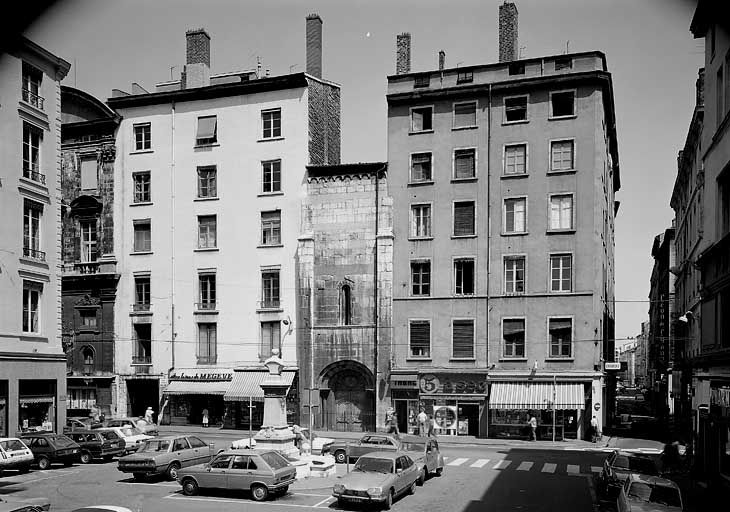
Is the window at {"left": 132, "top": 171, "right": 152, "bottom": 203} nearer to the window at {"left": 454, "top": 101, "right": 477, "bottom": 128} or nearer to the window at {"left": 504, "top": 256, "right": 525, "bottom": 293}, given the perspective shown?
the window at {"left": 454, "top": 101, "right": 477, "bottom": 128}

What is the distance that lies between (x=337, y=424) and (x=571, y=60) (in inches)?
1080

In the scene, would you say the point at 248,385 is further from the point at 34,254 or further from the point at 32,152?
the point at 32,152

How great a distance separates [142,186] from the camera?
169 feet

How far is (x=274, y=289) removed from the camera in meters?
48.1

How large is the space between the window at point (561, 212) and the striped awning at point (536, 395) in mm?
9627

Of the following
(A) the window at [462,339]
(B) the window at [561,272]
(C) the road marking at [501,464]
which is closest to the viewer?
(C) the road marking at [501,464]

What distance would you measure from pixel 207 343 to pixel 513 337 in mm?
20708

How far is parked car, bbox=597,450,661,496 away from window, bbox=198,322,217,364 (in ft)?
101

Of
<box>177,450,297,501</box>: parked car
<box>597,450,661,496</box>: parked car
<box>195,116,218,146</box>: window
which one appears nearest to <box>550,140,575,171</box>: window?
<box>195,116,218,146</box>: window

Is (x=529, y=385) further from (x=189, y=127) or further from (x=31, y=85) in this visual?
(x=31, y=85)

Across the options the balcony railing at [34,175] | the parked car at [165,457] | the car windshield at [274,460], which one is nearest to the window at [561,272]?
the parked car at [165,457]

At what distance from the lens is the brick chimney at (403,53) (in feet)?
162

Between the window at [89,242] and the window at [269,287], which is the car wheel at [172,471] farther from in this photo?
the window at [89,242]

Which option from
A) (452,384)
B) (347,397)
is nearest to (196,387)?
(347,397)
